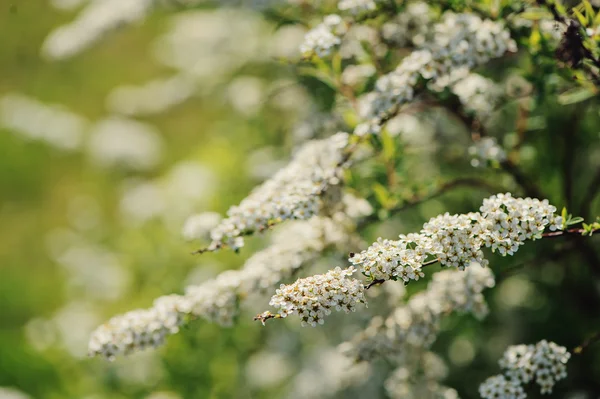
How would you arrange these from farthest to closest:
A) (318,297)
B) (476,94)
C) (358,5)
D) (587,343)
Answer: (476,94), (358,5), (587,343), (318,297)

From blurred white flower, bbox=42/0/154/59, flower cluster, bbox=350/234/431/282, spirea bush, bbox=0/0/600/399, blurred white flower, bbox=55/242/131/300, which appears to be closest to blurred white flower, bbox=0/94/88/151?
blurred white flower, bbox=55/242/131/300

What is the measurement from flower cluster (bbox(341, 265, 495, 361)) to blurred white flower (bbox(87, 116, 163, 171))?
3.47 metres

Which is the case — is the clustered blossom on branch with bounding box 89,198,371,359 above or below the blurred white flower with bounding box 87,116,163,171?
below

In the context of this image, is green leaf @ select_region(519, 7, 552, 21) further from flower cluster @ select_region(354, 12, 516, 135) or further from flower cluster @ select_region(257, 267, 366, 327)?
flower cluster @ select_region(257, 267, 366, 327)

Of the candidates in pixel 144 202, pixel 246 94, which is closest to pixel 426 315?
pixel 246 94

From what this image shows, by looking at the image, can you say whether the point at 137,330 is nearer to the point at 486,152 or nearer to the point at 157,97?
the point at 486,152

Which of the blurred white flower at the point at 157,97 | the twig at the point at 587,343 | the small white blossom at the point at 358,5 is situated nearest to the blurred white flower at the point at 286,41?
the blurred white flower at the point at 157,97

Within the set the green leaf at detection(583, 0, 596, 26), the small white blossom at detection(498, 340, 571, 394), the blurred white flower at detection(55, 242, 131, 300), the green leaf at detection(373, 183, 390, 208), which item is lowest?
the small white blossom at detection(498, 340, 571, 394)

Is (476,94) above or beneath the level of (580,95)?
above

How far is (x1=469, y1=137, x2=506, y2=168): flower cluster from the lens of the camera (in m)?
2.90

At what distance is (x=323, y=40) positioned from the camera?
255 cm

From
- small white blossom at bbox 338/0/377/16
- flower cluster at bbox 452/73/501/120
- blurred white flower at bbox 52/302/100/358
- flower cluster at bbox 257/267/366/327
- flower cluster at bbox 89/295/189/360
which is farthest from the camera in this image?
blurred white flower at bbox 52/302/100/358

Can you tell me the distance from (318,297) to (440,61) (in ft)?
3.93

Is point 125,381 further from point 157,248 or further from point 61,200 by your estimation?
point 61,200
